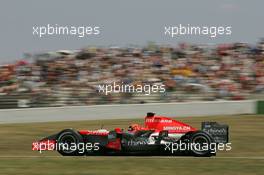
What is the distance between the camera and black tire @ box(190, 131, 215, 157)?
890cm

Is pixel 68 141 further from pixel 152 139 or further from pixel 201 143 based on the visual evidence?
pixel 201 143

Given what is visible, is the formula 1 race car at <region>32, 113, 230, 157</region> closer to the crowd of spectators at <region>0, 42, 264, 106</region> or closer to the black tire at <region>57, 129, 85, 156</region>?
the black tire at <region>57, 129, 85, 156</region>

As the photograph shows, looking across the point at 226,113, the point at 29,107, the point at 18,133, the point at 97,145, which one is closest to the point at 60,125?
the point at 29,107

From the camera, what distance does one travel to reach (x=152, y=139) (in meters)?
9.09

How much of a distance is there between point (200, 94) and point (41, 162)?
40.2 feet

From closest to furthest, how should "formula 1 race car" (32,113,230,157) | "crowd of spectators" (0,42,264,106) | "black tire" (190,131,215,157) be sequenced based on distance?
"black tire" (190,131,215,157) → "formula 1 race car" (32,113,230,157) → "crowd of spectators" (0,42,264,106)

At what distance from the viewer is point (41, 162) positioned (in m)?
8.93

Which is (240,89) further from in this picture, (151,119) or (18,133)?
(151,119)

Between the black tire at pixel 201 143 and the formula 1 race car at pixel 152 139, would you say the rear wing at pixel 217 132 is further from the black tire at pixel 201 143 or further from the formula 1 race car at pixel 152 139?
the black tire at pixel 201 143

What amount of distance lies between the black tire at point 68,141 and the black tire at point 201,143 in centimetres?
182

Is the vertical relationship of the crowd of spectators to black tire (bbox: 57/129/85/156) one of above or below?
above

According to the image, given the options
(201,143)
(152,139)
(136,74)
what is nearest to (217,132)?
(201,143)

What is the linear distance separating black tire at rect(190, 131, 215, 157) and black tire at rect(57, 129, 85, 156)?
1.82 meters

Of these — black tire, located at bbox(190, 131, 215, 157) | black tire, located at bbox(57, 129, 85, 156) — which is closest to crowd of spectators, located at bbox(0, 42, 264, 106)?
black tire, located at bbox(57, 129, 85, 156)
